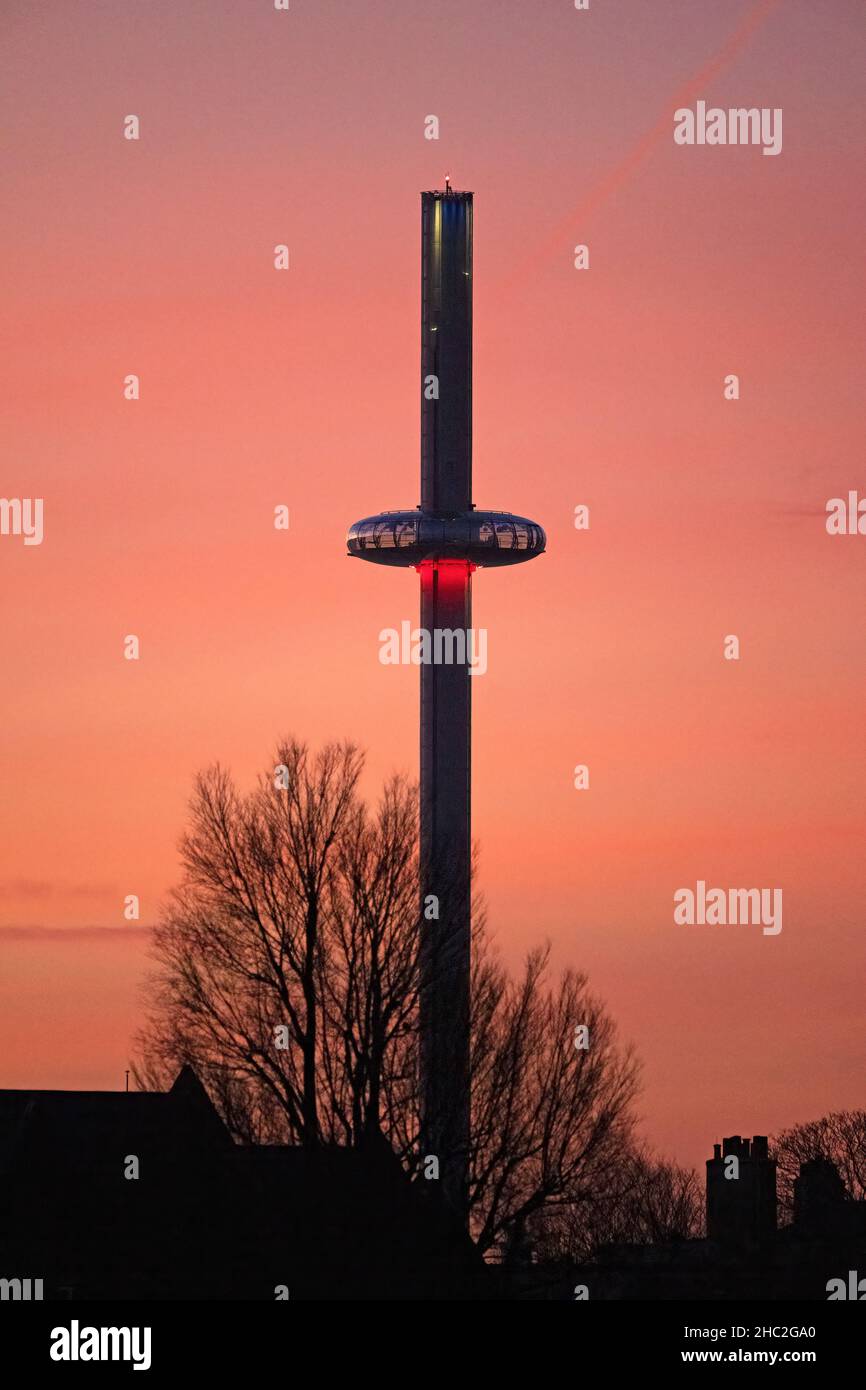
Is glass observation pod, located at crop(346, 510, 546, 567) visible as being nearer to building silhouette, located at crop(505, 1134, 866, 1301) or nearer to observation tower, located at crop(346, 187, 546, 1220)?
observation tower, located at crop(346, 187, 546, 1220)

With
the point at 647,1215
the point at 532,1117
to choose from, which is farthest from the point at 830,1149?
the point at 532,1117

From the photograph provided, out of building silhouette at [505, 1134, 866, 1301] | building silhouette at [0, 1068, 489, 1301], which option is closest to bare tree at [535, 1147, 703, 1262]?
building silhouette at [505, 1134, 866, 1301]

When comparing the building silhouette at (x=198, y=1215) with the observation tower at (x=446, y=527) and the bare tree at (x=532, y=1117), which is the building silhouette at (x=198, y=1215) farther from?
the observation tower at (x=446, y=527)

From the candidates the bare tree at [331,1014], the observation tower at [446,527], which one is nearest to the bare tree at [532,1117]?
the bare tree at [331,1014]

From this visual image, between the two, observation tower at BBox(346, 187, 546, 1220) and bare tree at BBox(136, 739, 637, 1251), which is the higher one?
observation tower at BBox(346, 187, 546, 1220)

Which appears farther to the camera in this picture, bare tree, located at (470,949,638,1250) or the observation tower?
the observation tower

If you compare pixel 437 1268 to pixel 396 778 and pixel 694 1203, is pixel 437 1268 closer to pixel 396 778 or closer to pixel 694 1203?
pixel 396 778
